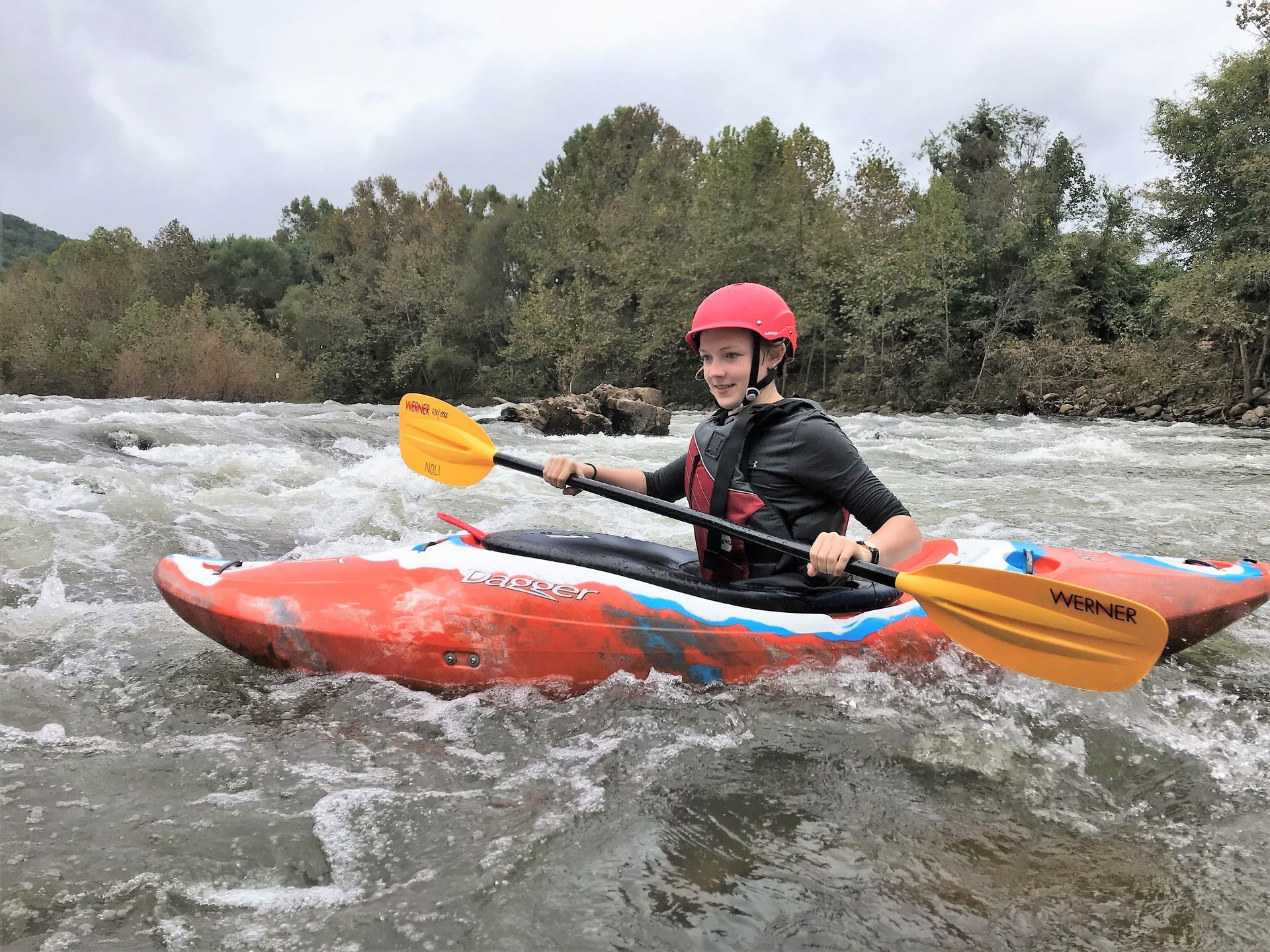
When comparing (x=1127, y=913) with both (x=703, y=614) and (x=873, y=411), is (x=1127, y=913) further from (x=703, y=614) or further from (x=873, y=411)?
(x=873, y=411)

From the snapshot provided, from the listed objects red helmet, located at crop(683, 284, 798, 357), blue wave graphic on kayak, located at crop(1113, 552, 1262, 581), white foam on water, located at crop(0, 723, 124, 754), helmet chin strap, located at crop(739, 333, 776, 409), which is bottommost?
white foam on water, located at crop(0, 723, 124, 754)

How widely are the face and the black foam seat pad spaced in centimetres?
55

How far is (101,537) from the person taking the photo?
380cm

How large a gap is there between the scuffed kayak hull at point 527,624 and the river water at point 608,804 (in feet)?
0.22

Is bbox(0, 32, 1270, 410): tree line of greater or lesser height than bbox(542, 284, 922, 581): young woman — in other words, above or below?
above

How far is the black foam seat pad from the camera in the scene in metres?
2.36

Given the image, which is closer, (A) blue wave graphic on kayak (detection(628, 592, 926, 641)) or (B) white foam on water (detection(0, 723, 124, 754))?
(B) white foam on water (detection(0, 723, 124, 754))

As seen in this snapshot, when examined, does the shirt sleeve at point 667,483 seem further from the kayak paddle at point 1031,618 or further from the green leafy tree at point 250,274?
the green leafy tree at point 250,274

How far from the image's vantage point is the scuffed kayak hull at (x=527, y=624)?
2324 mm

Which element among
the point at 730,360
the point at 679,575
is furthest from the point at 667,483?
the point at 730,360

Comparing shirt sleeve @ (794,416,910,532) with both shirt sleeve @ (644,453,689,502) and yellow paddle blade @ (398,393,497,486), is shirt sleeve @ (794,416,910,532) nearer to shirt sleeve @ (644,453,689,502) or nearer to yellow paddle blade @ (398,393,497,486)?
shirt sleeve @ (644,453,689,502)

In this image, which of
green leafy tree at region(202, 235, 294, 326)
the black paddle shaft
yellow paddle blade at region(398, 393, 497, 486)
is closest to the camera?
the black paddle shaft

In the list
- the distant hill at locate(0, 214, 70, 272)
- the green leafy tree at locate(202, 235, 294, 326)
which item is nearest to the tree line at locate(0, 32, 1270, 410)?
the green leafy tree at locate(202, 235, 294, 326)

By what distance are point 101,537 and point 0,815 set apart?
2.54 meters
